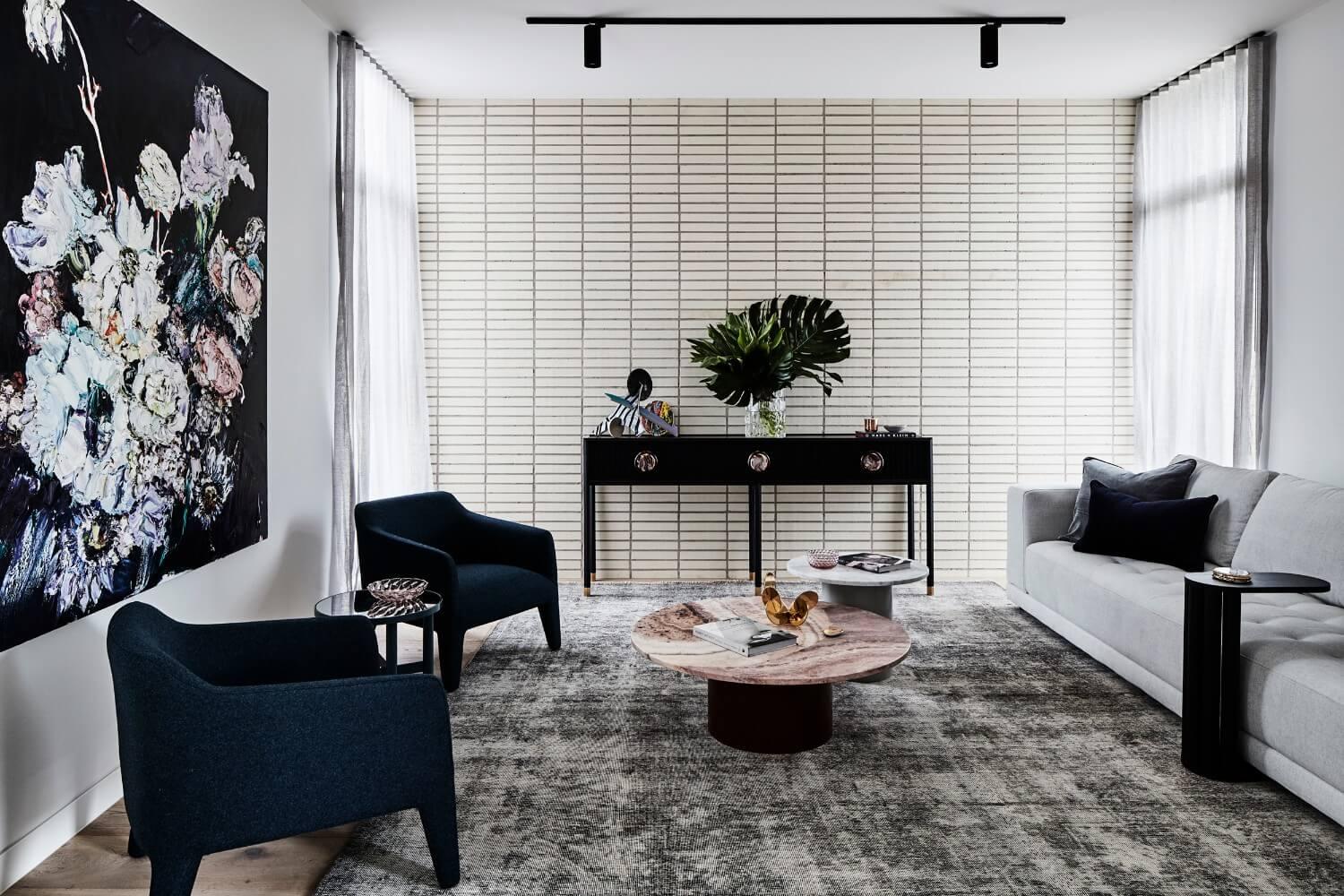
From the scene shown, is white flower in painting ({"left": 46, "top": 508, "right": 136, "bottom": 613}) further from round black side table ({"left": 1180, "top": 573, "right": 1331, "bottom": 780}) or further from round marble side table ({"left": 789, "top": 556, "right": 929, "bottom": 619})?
round black side table ({"left": 1180, "top": 573, "right": 1331, "bottom": 780})

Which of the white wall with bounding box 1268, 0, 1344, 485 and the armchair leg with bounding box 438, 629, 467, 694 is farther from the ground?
the white wall with bounding box 1268, 0, 1344, 485

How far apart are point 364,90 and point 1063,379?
167 inches

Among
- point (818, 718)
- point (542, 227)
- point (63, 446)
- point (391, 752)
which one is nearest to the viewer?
point (391, 752)

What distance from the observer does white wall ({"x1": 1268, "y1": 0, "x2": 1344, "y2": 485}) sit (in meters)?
3.72

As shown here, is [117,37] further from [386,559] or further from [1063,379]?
[1063,379]

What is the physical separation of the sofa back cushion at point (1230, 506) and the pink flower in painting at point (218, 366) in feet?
12.9

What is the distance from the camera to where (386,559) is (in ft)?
11.3

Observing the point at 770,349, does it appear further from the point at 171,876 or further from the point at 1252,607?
the point at 171,876

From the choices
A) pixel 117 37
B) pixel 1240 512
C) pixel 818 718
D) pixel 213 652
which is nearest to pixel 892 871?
pixel 818 718

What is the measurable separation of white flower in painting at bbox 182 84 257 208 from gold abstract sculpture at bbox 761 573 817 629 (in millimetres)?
2281

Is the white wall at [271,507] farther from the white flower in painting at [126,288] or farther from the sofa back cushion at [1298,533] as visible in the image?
the sofa back cushion at [1298,533]

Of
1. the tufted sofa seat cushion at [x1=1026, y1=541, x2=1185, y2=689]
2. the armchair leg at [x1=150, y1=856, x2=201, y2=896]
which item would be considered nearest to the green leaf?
the tufted sofa seat cushion at [x1=1026, y1=541, x2=1185, y2=689]

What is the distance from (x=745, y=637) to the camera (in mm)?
2803

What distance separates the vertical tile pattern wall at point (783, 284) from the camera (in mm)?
5250
